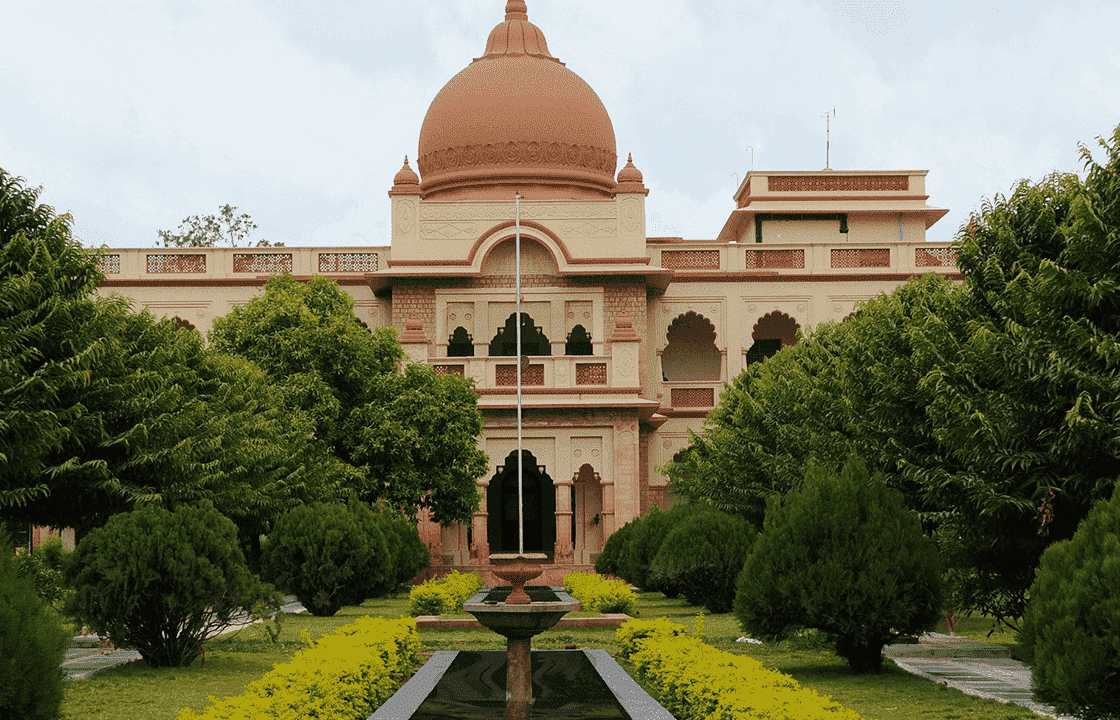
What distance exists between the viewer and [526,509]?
1473 inches

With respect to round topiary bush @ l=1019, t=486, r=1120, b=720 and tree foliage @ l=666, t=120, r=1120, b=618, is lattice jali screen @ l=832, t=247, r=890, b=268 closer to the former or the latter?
tree foliage @ l=666, t=120, r=1120, b=618

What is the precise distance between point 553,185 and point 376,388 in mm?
10797

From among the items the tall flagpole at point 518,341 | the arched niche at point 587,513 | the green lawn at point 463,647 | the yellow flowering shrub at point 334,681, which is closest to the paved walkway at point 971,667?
the green lawn at point 463,647

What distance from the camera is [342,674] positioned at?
1012cm

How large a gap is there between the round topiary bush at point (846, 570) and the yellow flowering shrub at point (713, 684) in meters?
1.18

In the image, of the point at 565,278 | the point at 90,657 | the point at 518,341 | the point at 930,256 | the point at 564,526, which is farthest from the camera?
the point at 930,256

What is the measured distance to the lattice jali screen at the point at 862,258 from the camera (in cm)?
3753

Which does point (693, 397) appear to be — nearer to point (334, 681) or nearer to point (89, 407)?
point (89, 407)

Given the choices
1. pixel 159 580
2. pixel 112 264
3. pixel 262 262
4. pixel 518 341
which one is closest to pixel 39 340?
pixel 159 580

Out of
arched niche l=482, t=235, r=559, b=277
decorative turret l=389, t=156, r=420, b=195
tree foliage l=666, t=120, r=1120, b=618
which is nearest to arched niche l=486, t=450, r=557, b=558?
arched niche l=482, t=235, r=559, b=277

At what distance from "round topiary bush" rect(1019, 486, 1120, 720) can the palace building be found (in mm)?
24108

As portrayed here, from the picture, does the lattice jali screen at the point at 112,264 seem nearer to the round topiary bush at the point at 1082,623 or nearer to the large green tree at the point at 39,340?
the large green tree at the point at 39,340

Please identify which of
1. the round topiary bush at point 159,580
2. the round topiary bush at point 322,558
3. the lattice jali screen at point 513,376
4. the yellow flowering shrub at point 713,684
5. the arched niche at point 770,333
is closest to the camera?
the yellow flowering shrub at point 713,684

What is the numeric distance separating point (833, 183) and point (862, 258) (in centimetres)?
394
